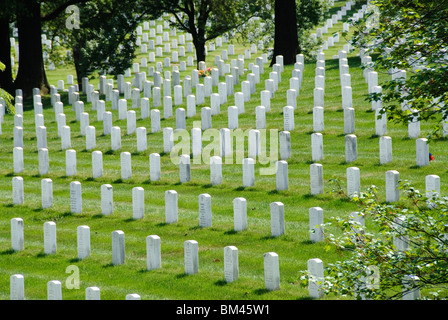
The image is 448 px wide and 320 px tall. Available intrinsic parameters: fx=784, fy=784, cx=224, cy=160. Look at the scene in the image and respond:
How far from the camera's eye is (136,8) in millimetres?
30016

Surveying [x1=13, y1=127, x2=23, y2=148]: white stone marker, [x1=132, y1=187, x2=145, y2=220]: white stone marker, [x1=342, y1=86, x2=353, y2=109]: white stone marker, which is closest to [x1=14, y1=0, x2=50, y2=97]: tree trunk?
[x1=13, y1=127, x2=23, y2=148]: white stone marker

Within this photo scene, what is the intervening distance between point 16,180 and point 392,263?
1011 cm

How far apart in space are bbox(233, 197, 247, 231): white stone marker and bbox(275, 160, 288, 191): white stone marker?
6.90ft

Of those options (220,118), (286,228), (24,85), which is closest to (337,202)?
(286,228)

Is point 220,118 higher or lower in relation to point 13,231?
higher

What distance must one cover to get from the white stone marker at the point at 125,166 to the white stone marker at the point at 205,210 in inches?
157

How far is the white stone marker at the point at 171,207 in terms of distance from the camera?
1370 cm

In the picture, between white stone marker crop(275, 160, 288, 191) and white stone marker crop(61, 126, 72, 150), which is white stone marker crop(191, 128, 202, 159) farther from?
white stone marker crop(61, 126, 72, 150)

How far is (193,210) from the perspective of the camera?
47.8 ft

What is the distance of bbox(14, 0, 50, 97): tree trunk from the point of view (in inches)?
1098

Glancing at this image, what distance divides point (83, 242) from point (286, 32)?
16.4m

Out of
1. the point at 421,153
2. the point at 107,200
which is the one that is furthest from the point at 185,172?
the point at 421,153
